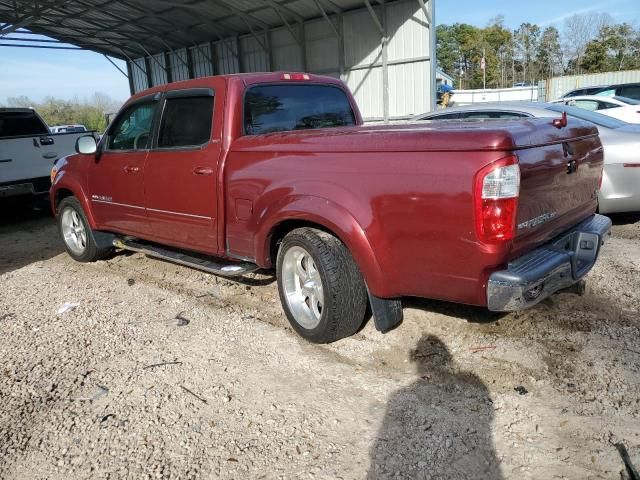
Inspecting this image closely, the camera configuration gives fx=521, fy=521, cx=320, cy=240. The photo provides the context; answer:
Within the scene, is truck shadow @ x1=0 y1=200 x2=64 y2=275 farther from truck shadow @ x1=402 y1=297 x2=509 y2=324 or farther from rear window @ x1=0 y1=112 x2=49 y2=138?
truck shadow @ x1=402 y1=297 x2=509 y2=324

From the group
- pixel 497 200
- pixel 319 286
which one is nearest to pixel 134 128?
pixel 319 286

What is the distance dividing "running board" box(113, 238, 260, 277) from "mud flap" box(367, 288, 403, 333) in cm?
117

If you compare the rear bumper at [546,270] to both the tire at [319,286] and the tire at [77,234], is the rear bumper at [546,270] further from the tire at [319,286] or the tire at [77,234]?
the tire at [77,234]

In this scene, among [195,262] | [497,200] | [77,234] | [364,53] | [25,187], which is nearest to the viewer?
[497,200]

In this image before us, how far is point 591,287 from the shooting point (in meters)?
4.51

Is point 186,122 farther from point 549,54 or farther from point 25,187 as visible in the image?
point 549,54

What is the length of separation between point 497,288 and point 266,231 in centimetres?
172

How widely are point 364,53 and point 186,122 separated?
14127mm

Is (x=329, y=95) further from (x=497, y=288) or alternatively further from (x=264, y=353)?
(x=497, y=288)

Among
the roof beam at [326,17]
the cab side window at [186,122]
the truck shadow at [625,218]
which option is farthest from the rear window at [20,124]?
the roof beam at [326,17]

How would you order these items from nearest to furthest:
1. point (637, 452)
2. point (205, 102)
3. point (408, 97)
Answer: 1. point (637, 452)
2. point (205, 102)
3. point (408, 97)

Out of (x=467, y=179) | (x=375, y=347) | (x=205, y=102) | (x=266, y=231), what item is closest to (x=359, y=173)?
(x=467, y=179)

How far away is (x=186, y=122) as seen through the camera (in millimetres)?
4492

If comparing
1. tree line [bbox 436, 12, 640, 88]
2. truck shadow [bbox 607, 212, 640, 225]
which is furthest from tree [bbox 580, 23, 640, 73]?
truck shadow [bbox 607, 212, 640, 225]
